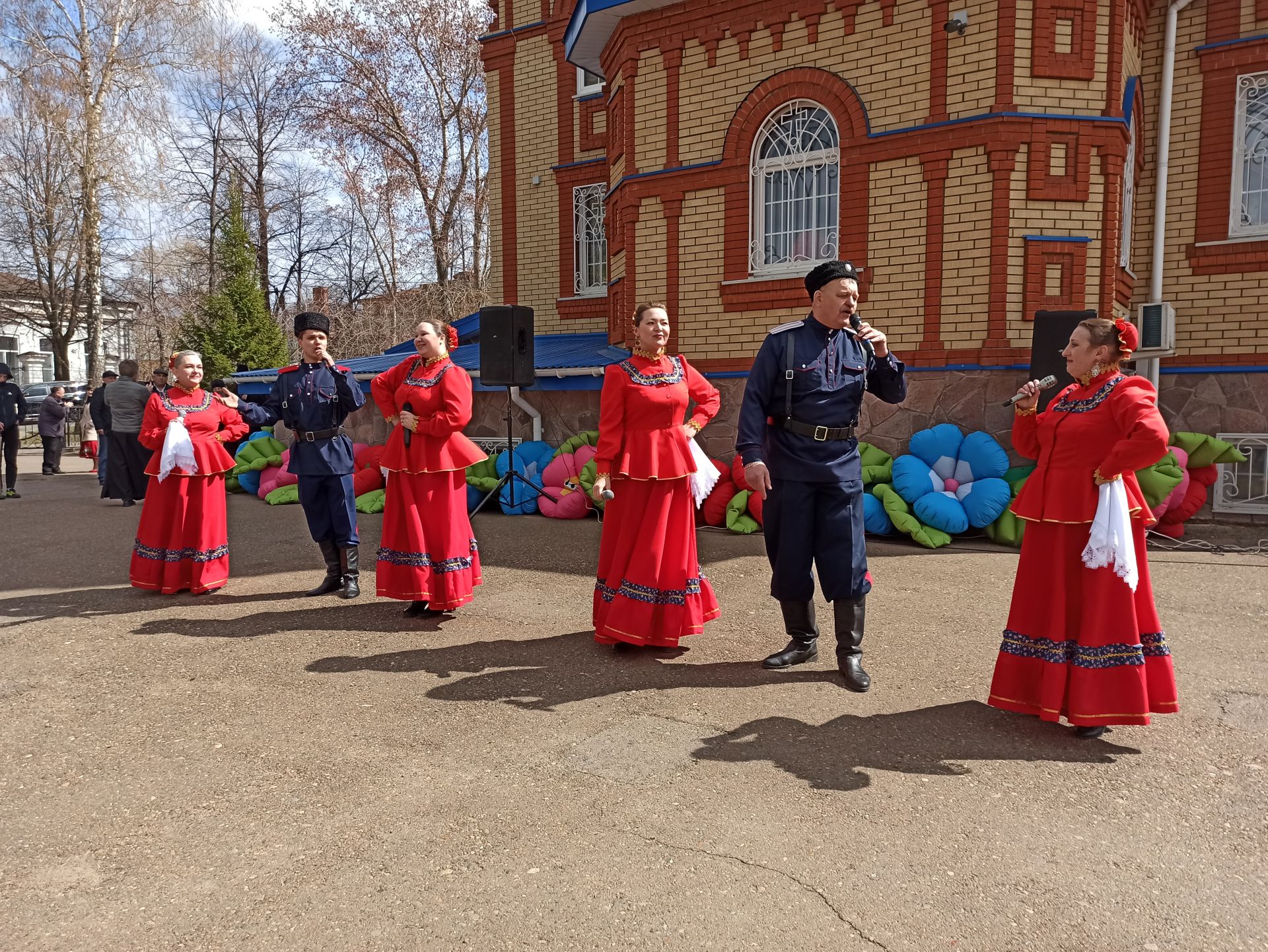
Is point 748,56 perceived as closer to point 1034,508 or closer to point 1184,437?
point 1184,437

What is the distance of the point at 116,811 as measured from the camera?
10.9ft

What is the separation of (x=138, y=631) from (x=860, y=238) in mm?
7806

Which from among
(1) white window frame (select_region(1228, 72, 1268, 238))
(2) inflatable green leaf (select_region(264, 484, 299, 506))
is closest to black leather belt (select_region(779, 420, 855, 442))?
(1) white window frame (select_region(1228, 72, 1268, 238))

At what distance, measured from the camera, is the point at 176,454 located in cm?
668

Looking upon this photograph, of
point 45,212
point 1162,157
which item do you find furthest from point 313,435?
point 45,212

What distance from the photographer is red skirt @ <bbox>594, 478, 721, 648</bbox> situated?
200 inches

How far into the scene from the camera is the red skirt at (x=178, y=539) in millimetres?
6805

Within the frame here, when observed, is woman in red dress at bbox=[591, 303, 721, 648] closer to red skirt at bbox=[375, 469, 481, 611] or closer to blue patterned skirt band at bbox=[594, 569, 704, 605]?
blue patterned skirt band at bbox=[594, 569, 704, 605]

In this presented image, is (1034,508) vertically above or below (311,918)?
above

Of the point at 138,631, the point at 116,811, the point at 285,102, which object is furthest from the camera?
the point at 285,102

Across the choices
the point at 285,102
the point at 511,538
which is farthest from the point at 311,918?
the point at 285,102

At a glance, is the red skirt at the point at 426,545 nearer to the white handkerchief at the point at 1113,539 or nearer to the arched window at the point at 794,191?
the white handkerchief at the point at 1113,539

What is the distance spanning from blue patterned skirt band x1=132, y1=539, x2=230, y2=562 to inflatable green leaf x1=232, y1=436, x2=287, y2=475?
6.75 metres

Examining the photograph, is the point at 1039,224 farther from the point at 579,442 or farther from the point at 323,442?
the point at 323,442
